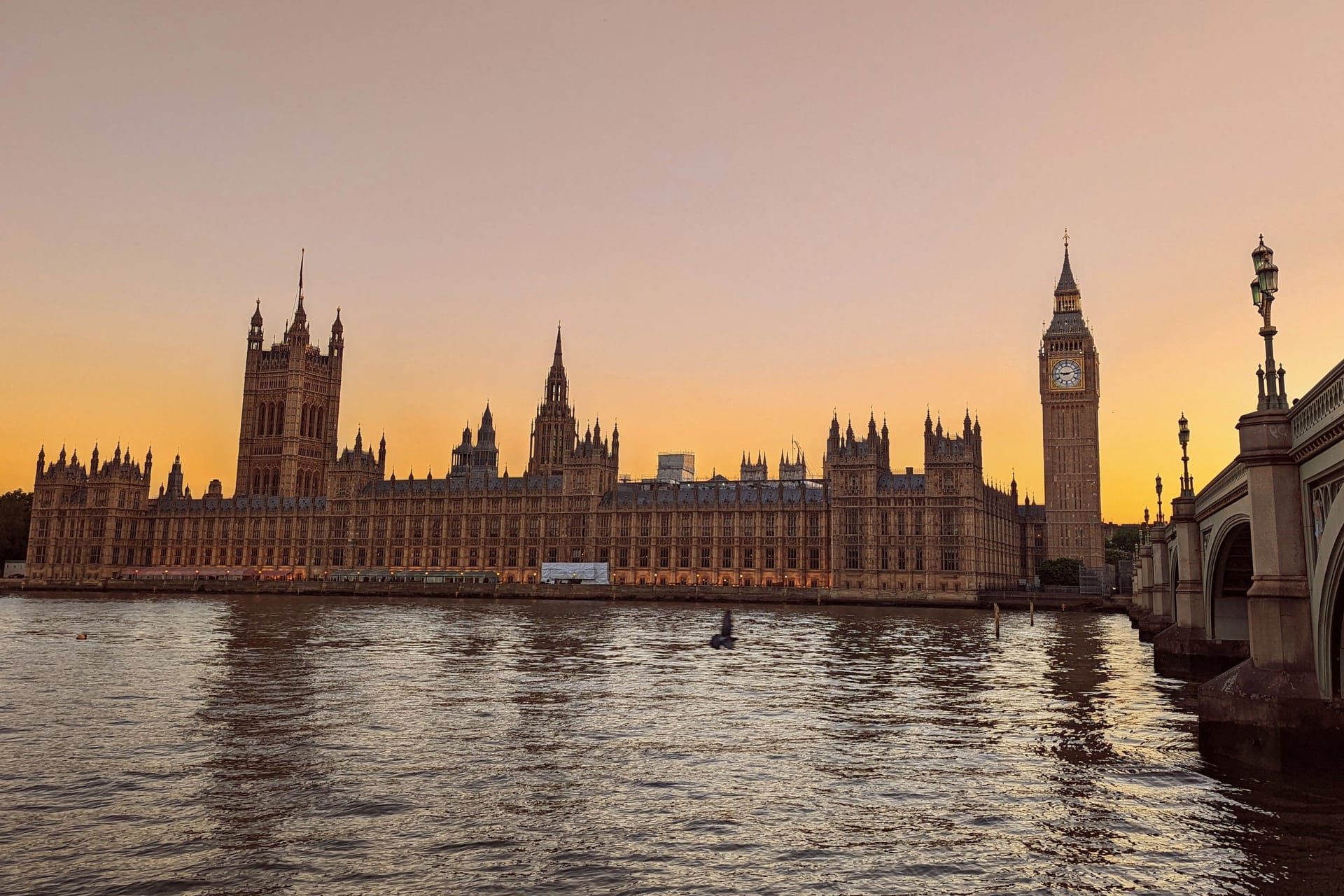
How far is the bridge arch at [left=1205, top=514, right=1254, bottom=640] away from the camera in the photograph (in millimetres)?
34275

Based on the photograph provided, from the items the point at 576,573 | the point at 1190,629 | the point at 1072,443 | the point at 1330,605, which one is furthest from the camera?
the point at 1072,443

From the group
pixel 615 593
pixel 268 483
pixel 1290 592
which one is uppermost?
pixel 268 483

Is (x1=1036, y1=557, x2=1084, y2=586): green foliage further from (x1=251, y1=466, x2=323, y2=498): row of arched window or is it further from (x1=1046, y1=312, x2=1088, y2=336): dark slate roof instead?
(x1=251, y1=466, x2=323, y2=498): row of arched window

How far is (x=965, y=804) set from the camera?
60.4 ft

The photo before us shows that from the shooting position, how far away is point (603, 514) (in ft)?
484

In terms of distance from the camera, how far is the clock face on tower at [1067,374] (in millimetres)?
150750

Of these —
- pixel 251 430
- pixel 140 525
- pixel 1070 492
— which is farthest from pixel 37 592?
pixel 1070 492

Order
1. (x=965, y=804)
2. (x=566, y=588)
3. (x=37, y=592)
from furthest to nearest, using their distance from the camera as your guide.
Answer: (x=37, y=592)
(x=566, y=588)
(x=965, y=804)

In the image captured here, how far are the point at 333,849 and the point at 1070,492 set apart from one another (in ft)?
481

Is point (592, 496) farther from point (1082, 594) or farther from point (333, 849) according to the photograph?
point (333, 849)

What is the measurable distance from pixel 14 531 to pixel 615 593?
5100 inches

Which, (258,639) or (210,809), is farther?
(258,639)

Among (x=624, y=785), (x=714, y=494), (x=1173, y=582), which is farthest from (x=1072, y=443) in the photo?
(x=624, y=785)

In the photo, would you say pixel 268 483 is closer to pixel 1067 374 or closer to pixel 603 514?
pixel 603 514
